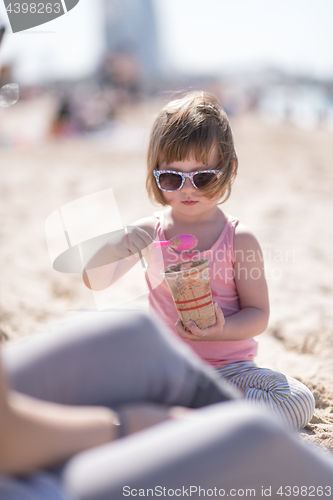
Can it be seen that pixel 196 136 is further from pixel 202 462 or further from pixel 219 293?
pixel 202 462

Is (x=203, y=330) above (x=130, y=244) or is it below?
below

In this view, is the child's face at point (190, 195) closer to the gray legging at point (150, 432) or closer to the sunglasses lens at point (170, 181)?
the sunglasses lens at point (170, 181)

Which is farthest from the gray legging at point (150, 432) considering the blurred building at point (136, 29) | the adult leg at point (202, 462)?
A: the blurred building at point (136, 29)

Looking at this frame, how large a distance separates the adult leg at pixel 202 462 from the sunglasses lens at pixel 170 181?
3.51ft

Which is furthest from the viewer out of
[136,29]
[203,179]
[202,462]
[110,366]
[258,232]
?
[136,29]

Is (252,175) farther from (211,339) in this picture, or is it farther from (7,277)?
(211,339)

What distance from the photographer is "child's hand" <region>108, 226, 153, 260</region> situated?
170cm

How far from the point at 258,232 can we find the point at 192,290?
319 cm

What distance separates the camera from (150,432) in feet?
2.77

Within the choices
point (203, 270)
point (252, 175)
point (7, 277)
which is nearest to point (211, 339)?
point (203, 270)

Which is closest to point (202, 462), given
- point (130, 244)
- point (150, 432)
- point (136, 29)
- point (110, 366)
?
point (150, 432)

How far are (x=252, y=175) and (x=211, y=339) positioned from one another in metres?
6.41

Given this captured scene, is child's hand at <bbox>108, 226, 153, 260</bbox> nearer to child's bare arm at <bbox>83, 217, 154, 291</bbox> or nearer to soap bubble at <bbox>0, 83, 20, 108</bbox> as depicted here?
child's bare arm at <bbox>83, 217, 154, 291</bbox>

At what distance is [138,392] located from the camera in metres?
1.02
